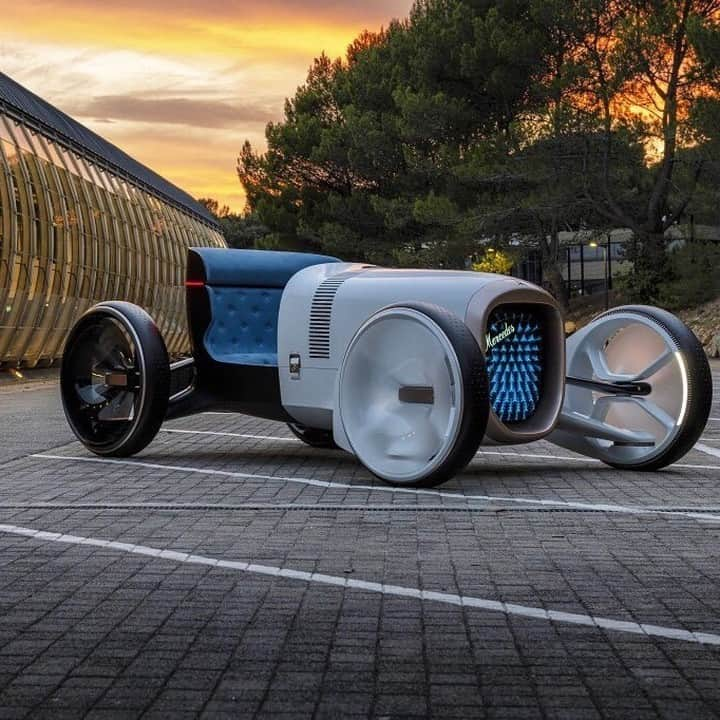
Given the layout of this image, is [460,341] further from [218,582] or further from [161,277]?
[161,277]

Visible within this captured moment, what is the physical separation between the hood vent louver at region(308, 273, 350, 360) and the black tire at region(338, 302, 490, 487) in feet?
4.74

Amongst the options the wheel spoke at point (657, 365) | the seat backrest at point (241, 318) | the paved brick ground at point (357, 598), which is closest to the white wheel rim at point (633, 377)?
the wheel spoke at point (657, 365)

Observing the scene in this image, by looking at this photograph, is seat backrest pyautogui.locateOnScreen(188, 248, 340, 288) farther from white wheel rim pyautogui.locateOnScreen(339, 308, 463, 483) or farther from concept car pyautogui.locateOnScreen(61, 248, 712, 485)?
white wheel rim pyautogui.locateOnScreen(339, 308, 463, 483)

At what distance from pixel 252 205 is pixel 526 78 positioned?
63.0 feet

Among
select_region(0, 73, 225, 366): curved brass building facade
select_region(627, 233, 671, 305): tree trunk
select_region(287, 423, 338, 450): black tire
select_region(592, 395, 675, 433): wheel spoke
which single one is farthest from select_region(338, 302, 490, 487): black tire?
select_region(627, 233, 671, 305): tree trunk

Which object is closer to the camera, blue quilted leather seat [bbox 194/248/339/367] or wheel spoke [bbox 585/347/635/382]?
wheel spoke [bbox 585/347/635/382]

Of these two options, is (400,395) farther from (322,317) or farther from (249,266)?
(249,266)

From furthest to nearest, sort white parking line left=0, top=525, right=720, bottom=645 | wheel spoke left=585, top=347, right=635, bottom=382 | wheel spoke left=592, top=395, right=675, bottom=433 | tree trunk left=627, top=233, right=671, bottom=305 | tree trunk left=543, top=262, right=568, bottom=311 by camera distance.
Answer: tree trunk left=543, top=262, right=568, bottom=311 < tree trunk left=627, top=233, right=671, bottom=305 < wheel spoke left=585, top=347, right=635, bottom=382 < wheel spoke left=592, top=395, right=675, bottom=433 < white parking line left=0, top=525, right=720, bottom=645

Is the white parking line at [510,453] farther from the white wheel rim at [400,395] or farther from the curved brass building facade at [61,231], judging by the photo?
the curved brass building facade at [61,231]

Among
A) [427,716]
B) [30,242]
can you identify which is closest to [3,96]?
[30,242]

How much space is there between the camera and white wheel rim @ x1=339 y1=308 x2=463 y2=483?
8945 millimetres

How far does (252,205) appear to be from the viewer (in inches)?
2384

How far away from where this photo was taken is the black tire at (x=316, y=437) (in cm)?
1193

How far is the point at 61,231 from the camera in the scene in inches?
1193
